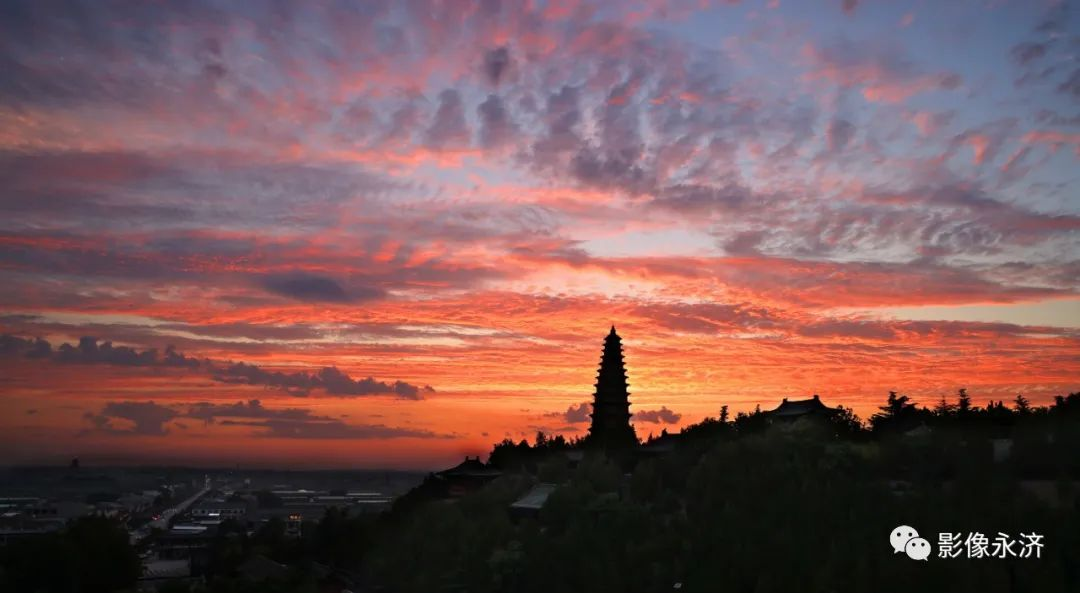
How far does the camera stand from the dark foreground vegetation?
1257 inches

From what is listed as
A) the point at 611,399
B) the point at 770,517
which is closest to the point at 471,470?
the point at 611,399

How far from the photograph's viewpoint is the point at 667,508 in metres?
46.2

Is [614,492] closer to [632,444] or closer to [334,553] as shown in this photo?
→ [632,444]

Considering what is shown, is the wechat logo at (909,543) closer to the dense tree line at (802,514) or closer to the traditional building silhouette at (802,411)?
the dense tree line at (802,514)

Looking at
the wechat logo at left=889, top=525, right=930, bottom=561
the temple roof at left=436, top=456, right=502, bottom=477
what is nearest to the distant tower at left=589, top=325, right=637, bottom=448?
the temple roof at left=436, top=456, right=502, bottom=477

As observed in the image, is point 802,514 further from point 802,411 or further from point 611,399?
point 611,399

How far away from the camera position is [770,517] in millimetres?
38406

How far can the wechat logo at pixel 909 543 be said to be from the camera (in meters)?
31.7

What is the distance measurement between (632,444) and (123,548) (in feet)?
120
